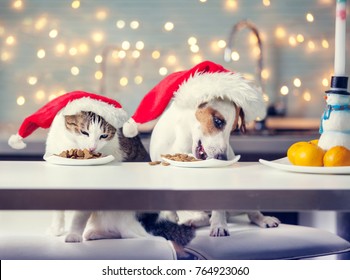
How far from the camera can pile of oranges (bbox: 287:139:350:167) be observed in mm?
928

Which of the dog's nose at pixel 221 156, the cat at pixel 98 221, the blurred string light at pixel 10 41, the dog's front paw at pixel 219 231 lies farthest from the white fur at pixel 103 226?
the blurred string light at pixel 10 41

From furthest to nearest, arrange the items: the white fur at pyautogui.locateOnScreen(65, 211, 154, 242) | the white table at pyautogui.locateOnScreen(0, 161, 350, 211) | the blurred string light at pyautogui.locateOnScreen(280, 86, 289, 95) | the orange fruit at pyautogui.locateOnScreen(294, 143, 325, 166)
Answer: the blurred string light at pyautogui.locateOnScreen(280, 86, 289, 95) → the orange fruit at pyautogui.locateOnScreen(294, 143, 325, 166) → the white fur at pyautogui.locateOnScreen(65, 211, 154, 242) → the white table at pyautogui.locateOnScreen(0, 161, 350, 211)

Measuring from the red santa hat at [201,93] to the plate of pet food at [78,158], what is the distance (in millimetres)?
139

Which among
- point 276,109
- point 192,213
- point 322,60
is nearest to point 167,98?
point 192,213

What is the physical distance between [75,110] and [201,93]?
0.96 ft

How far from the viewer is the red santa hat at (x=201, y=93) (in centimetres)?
113

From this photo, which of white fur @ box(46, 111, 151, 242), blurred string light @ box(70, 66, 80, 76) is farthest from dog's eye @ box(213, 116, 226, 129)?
blurred string light @ box(70, 66, 80, 76)

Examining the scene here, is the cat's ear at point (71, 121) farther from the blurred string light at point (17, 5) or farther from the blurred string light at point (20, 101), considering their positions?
the blurred string light at point (17, 5)

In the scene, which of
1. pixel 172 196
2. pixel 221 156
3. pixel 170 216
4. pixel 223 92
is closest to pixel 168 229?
pixel 170 216

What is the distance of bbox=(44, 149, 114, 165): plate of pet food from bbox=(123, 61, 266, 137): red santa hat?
14 centimetres

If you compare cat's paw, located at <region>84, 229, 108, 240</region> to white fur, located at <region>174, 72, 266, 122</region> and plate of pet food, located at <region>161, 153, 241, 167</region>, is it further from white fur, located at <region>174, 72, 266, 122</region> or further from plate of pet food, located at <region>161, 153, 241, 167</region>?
white fur, located at <region>174, 72, 266, 122</region>

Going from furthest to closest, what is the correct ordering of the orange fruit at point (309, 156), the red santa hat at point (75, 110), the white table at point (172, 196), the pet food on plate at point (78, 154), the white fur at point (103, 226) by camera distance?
the red santa hat at point (75, 110)
the pet food on plate at point (78, 154)
the orange fruit at point (309, 156)
the white fur at point (103, 226)
the white table at point (172, 196)

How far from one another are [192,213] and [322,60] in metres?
2.62
